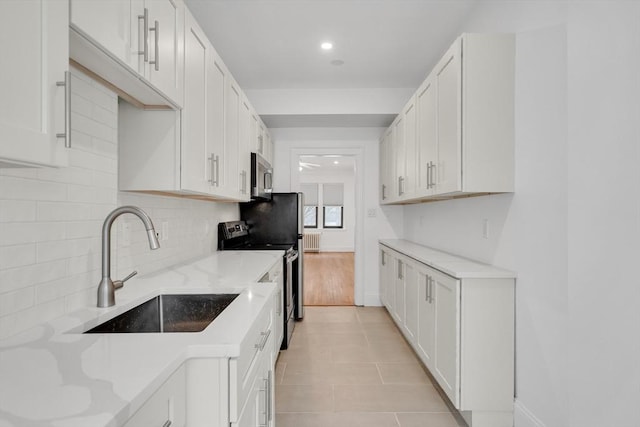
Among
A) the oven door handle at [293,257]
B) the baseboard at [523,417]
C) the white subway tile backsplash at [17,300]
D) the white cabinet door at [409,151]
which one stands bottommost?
the baseboard at [523,417]

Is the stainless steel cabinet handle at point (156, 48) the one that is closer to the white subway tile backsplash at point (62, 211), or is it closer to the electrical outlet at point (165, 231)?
the white subway tile backsplash at point (62, 211)

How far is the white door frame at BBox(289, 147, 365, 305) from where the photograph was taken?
4664 millimetres

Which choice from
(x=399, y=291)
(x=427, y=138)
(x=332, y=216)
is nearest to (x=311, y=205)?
(x=332, y=216)

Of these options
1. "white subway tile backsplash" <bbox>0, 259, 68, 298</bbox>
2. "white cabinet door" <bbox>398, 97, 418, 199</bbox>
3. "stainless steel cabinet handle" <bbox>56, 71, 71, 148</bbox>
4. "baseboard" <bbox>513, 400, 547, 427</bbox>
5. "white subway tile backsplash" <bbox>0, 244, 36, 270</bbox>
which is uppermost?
"white cabinet door" <bbox>398, 97, 418, 199</bbox>

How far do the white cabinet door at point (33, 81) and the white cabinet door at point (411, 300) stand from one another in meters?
2.46

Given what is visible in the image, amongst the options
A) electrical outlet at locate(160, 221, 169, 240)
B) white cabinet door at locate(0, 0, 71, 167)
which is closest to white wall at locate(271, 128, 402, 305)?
electrical outlet at locate(160, 221, 169, 240)

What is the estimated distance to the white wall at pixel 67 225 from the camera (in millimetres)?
1013

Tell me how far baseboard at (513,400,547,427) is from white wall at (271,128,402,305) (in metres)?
2.76

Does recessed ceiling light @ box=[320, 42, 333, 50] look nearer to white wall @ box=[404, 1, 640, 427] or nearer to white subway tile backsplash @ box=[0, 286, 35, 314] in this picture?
white wall @ box=[404, 1, 640, 427]

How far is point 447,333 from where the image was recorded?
206 centimetres

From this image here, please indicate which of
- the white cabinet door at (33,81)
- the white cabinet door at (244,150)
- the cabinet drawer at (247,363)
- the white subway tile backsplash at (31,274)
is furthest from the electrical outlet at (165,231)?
the white cabinet door at (33,81)

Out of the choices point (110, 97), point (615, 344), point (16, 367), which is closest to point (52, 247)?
point (16, 367)

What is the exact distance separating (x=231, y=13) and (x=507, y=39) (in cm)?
185

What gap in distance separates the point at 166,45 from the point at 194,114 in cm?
38
